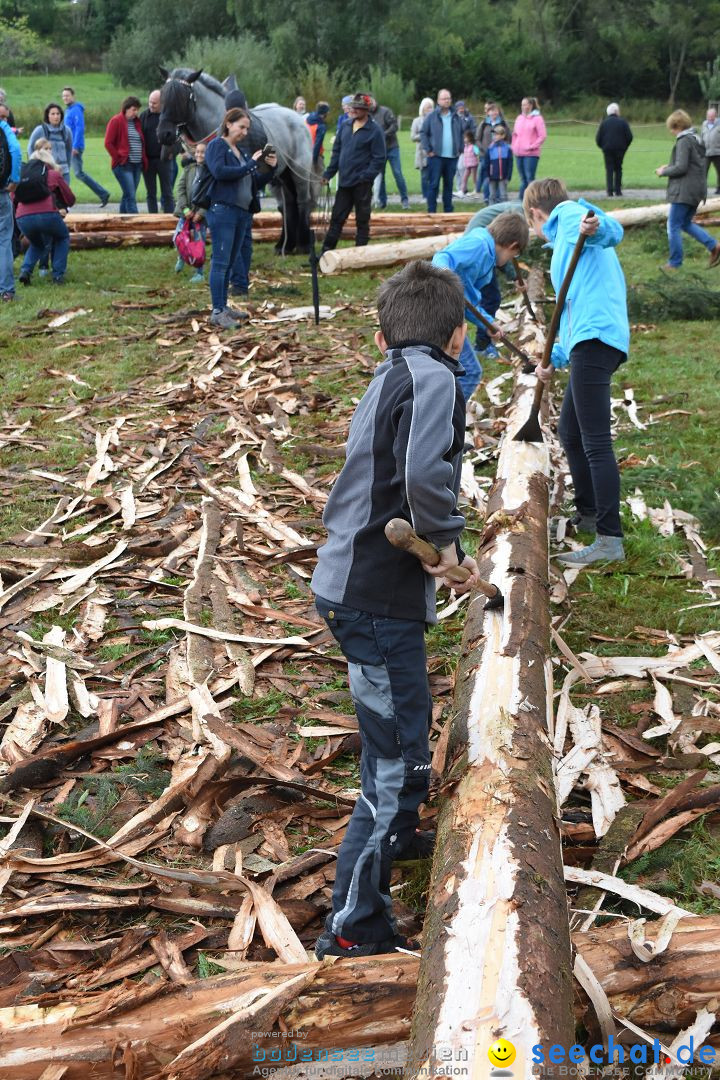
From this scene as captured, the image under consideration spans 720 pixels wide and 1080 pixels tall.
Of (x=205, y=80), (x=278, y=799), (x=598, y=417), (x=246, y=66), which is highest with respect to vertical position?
(x=246, y=66)

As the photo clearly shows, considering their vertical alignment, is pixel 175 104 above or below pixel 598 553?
above

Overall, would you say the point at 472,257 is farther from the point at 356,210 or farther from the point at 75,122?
the point at 75,122

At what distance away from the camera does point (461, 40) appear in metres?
62.8

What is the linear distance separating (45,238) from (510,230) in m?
8.70

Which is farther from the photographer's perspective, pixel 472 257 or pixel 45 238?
pixel 45 238

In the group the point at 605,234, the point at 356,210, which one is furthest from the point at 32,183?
the point at 605,234

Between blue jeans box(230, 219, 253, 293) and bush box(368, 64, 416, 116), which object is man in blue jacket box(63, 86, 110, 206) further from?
bush box(368, 64, 416, 116)

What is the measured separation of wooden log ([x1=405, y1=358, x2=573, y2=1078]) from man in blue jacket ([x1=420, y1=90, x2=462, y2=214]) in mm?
17239

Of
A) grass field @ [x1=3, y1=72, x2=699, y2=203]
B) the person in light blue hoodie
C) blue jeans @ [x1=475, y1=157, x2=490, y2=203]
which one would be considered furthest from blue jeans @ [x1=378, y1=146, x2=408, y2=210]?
the person in light blue hoodie

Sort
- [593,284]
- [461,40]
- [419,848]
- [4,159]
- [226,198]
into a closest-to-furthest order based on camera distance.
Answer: [419,848] < [593,284] < [226,198] < [4,159] < [461,40]

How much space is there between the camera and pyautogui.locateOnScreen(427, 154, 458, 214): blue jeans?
20266mm

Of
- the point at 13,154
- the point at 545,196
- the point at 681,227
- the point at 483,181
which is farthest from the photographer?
the point at 483,181

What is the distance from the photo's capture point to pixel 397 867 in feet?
11.8

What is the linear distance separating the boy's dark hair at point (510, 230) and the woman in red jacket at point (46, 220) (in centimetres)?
A: 814
